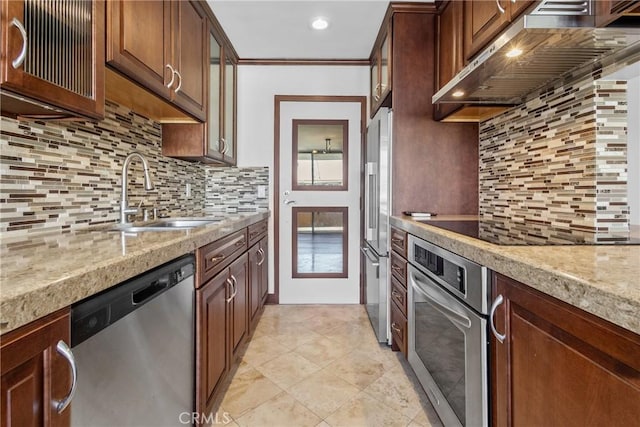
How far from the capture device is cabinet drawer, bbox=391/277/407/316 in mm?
1767

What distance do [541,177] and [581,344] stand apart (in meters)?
1.15

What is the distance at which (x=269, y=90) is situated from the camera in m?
3.09

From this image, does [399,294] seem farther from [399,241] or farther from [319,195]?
[319,195]

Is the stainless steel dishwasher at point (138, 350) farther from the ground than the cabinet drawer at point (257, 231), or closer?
closer

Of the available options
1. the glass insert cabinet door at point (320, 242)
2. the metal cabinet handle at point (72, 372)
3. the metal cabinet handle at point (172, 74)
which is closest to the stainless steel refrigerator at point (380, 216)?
the glass insert cabinet door at point (320, 242)

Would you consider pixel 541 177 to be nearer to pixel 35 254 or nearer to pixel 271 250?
pixel 35 254

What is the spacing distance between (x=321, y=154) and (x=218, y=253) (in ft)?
6.18

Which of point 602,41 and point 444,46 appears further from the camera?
point 444,46

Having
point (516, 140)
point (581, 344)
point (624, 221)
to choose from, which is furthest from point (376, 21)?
point (581, 344)

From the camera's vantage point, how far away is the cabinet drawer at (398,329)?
1.77 metres

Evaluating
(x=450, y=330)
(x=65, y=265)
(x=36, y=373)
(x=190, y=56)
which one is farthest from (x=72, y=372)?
(x=190, y=56)

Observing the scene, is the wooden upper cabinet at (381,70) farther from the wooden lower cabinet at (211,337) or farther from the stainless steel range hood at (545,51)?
the wooden lower cabinet at (211,337)

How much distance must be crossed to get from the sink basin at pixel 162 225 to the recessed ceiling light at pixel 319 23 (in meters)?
1.69

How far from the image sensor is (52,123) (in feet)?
4.15
